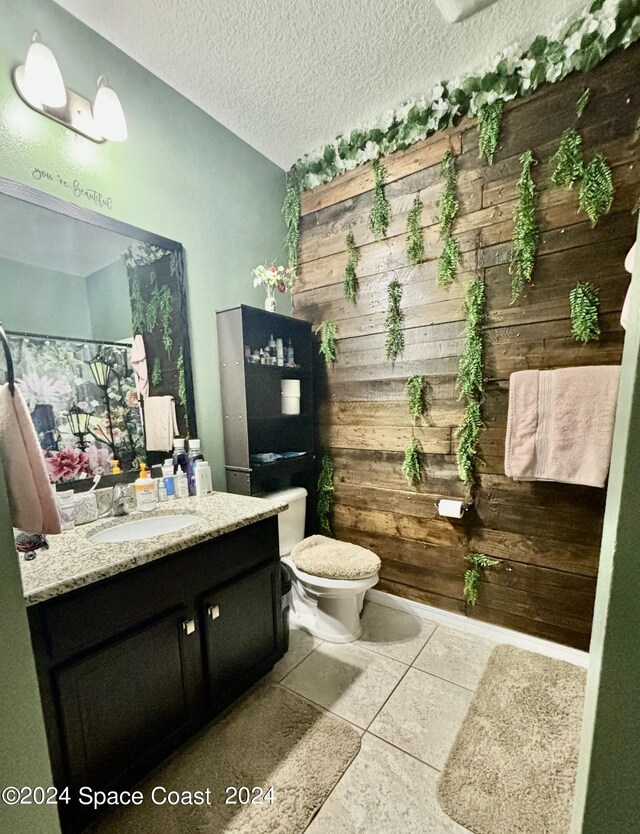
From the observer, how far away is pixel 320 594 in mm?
1729

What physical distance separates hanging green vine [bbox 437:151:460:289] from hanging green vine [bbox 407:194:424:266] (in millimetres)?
113

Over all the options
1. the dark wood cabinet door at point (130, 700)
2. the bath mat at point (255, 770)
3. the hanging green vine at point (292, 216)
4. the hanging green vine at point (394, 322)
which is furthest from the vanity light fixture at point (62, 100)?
the bath mat at point (255, 770)

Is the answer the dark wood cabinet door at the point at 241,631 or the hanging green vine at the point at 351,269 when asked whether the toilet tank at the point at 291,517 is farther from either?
the hanging green vine at the point at 351,269

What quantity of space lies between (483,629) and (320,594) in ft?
2.98

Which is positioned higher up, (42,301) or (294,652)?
(42,301)

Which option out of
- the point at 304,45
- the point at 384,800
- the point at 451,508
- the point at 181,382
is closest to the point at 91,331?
the point at 181,382

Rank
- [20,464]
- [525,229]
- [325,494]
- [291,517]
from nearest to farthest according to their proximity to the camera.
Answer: [20,464] → [525,229] → [291,517] → [325,494]

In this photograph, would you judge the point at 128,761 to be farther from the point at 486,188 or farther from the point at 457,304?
the point at 486,188

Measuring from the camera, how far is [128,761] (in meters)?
1.04

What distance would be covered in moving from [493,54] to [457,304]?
1.07 meters

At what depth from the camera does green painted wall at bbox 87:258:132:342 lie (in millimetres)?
1410

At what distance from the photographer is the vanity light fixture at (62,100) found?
1176 mm

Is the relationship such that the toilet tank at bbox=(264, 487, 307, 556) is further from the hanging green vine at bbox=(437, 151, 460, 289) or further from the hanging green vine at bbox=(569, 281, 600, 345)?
the hanging green vine at bbox=(569, 281, 600, 345)

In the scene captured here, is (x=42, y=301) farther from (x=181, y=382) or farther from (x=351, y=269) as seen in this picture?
(x=351, y=269)
